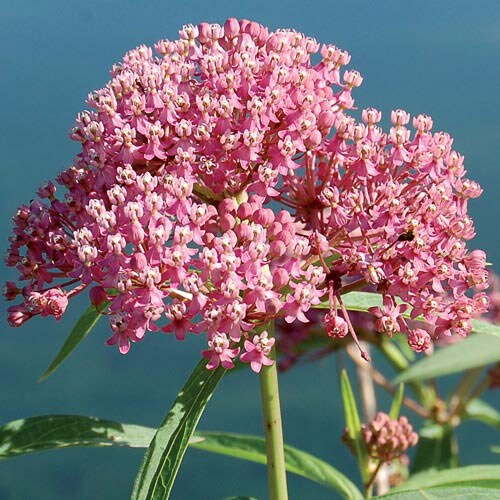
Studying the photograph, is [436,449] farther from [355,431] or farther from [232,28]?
→ [232,28]

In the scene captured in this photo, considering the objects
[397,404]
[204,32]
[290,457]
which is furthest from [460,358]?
[204,32]

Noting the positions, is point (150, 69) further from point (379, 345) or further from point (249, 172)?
point (379, 345)

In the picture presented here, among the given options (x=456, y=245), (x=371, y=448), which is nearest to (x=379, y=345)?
(x=371, y=448)

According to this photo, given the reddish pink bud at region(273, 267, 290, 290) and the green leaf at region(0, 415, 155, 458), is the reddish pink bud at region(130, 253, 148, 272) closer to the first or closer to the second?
the reddish pink bud at region(273, 267, 290, 290)

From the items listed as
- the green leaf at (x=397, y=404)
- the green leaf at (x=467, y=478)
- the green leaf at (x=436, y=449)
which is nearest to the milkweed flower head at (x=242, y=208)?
the green leaf at (x=467, y=478)

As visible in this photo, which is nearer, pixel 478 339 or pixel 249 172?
pixel 249 172

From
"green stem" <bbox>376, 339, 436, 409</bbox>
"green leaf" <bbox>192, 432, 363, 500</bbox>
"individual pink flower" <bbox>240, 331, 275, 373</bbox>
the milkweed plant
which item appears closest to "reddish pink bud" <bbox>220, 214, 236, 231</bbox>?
the milkweed plant
